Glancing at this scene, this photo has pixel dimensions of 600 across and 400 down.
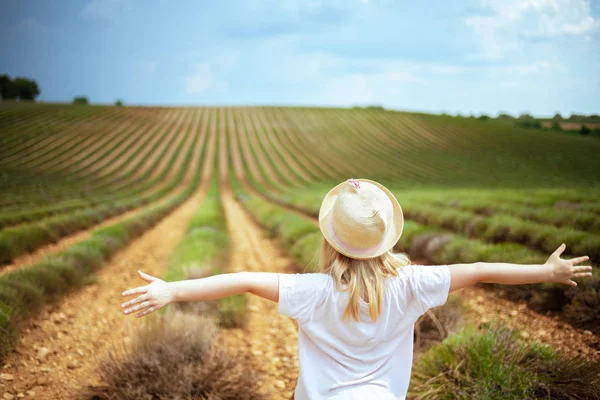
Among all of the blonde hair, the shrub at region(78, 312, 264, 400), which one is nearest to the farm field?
the shrub at region(78, 312, 264, 400)

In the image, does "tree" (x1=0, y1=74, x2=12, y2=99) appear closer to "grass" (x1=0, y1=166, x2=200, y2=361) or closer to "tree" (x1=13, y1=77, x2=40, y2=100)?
"tree" (x1=13, y1=77, x2=40, y2=100)

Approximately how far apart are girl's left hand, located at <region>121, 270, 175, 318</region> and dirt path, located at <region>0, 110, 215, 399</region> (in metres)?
1.50

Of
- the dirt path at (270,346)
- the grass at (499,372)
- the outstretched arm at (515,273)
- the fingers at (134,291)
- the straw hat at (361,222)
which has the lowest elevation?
the dirt path at (270,346)

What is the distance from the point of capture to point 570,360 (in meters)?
2.68

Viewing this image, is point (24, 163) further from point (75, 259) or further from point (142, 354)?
point (142, 354)

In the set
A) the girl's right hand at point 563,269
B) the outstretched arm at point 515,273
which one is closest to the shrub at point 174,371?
the outstretched arm at point 515,273

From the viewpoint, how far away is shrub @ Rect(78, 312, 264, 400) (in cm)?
265

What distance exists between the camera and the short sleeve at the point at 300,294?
74.5 inches

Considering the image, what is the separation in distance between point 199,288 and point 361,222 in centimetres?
86

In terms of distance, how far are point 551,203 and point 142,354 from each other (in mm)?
9235

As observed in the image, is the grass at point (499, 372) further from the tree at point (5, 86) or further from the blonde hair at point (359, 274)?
the tree at point (5, 86)

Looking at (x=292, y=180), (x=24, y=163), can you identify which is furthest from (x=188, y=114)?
(x=24, y=163)

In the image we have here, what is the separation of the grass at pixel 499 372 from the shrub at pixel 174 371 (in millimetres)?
1345

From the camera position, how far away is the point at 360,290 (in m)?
1.95
